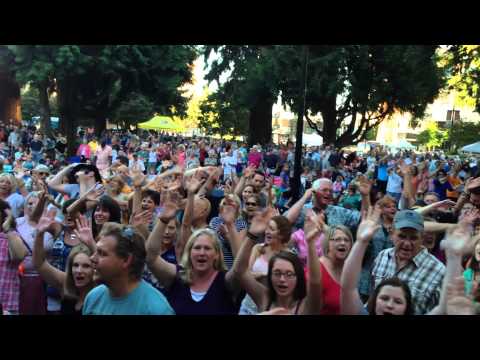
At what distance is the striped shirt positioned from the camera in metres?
4.93

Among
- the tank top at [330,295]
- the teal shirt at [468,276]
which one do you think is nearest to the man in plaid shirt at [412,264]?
the teal shirt at [468,276]

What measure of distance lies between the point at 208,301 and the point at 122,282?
588 millimetres

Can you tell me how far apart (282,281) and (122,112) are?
30528 mm

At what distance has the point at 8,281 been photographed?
4484mm

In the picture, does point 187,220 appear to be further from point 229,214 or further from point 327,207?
point 327,207

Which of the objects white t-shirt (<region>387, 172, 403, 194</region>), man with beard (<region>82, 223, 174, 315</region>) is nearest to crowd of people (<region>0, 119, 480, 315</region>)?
man with beard (<region>82, 223, 174, 315</region>)

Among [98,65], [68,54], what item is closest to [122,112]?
[98,65]

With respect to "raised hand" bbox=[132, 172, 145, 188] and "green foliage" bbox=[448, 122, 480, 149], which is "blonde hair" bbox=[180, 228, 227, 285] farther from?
"green foliage" bbox=[448, 122, 480, 149]

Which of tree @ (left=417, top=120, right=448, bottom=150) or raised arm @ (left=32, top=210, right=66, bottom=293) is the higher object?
tree @ (left=417, top=120, right=448, bottom=150)
